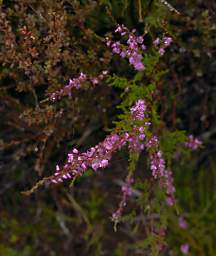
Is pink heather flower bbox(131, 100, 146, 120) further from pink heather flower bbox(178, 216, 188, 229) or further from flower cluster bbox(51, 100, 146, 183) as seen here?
pink heather flower bbox(178, 216, 188, 229)

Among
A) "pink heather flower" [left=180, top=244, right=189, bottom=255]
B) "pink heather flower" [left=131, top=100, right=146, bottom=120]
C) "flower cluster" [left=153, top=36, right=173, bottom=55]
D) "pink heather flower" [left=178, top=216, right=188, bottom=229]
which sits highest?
"flower cluster" [left=153, top=36, right=173, bottom=55]

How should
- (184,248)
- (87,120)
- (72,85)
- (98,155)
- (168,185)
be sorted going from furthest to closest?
1. (184,248)
2. (87,120)
3. (168,185)
4. (72,85)
5. (98,155)

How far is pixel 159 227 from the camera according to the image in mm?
1519

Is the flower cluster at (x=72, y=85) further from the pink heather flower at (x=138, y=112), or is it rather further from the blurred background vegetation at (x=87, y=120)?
the pink heather flower at (x=138, y=112)

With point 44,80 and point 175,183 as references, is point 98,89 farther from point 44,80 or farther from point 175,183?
point 175,183

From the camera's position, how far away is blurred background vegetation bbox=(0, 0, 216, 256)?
142 cm

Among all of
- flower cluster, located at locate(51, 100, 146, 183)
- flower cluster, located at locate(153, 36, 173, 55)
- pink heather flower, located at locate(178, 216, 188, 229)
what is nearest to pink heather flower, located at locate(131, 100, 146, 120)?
flower cluster, located at locate(51, 100, 146, 183)

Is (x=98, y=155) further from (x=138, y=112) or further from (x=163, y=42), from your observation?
(x=163, y=42)

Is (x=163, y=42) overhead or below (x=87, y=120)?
below

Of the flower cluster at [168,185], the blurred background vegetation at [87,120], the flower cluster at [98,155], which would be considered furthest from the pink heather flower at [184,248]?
the flower cluster at [98,155]

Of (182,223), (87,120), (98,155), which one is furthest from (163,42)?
(182,223)

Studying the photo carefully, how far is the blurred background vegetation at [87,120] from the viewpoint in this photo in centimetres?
142

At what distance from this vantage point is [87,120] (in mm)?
1722

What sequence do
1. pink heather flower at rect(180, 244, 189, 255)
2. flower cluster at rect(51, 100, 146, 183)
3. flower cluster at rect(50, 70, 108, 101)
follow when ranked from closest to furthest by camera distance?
flower cluster at rect(51, 100, 146, 183)
flower cluster at rect(50, 70, 108, 101)
pink heather flower at rect(180, 244, 189, 255)
